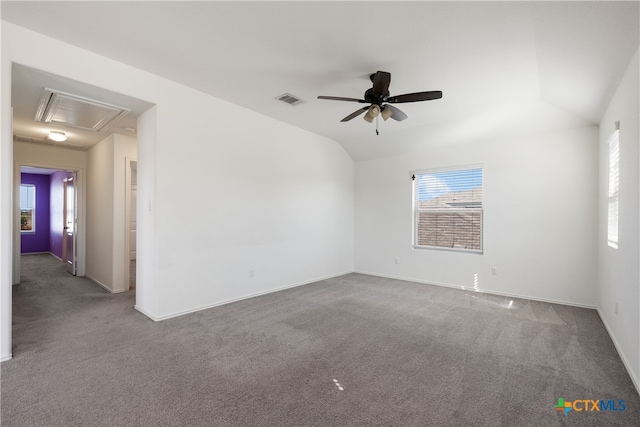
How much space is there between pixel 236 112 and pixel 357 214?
3344mm

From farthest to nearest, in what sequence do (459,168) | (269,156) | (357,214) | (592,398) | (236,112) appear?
1. (357,214)
2. (459,168)
3. (269,156)
4. (236,112)
5. (592,398)

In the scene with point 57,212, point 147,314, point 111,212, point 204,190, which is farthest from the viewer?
point 57,212

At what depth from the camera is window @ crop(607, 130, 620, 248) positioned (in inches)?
115

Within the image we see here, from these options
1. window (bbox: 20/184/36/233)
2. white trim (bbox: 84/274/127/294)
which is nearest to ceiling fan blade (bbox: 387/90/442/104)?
white trim (bbox: 84/274/127/294)

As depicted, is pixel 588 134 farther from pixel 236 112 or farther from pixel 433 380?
pixel 236 112

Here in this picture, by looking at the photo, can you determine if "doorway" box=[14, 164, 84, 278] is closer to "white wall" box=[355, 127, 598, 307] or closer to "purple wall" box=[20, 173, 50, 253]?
"purple wall" box=[20, 173, 50, 253]

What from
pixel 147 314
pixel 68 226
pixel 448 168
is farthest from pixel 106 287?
pixel 448 168

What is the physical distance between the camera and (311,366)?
7.86ft

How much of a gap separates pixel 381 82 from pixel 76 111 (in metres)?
3.59

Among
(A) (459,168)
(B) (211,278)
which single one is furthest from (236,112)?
(A) (459,168)

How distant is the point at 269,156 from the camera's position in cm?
464

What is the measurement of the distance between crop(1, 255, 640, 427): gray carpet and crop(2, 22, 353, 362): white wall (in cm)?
48

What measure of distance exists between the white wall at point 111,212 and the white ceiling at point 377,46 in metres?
2.09

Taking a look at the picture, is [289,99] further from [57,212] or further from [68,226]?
[57,212]
